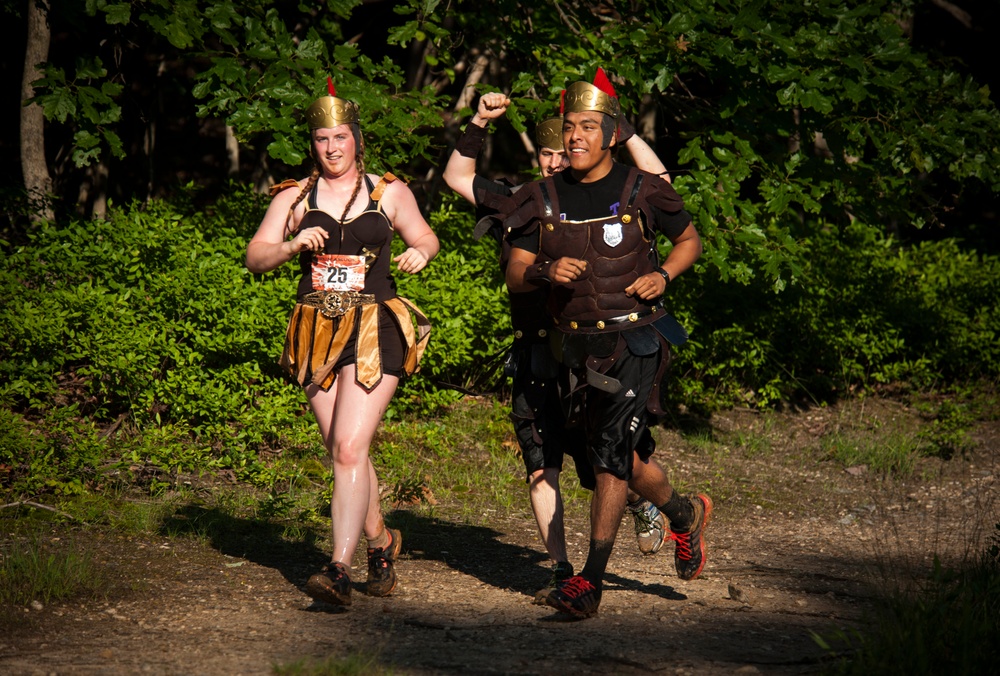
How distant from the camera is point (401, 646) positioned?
4.29 meters

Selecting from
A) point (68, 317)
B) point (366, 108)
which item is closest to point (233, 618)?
point (68, 317)

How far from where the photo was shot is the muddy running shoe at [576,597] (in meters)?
4.59

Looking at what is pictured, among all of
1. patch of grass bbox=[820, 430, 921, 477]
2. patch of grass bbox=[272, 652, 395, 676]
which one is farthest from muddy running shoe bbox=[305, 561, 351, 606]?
patch of grass bbox=[820, 430, 921, 477]

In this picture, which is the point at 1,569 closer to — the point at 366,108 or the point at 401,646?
the point at 401,646

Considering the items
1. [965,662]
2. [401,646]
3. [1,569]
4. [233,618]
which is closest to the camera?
[965,662]

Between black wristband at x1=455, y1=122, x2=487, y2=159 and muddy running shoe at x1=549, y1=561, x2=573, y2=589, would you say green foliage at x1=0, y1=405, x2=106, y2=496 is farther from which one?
muddy running shoe at x1=549, y1=561, x2=573, y2=589

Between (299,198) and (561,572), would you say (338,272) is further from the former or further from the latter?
(561,572)

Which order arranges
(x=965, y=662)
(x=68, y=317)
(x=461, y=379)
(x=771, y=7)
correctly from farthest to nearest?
1. (x=461, y=379)
2. (x=771, y=7)
3. (x=68, y=317)
4. (x=965, y=662)

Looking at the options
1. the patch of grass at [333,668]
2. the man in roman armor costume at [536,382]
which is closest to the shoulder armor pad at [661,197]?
the man in roman armor costume at [536,382]

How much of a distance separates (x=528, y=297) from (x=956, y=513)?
3789 mm

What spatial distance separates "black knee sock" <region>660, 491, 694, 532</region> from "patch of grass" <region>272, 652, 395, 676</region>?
5.68 ft

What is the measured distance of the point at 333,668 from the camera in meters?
3.83

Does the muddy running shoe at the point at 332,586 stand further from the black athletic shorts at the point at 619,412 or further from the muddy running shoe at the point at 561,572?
the black athletic shorts at the point at 619,412

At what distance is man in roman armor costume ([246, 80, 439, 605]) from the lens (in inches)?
188
